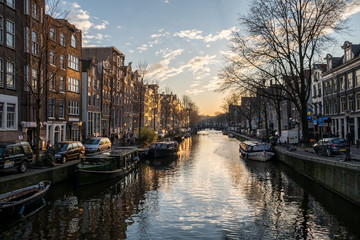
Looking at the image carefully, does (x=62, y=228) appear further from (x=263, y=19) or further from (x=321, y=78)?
(x=321, y=78)

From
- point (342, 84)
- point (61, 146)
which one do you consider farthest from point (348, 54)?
point (61, 146)

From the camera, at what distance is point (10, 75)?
29.5m

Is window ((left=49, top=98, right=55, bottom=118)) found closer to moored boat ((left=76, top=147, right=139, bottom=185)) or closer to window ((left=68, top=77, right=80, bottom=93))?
window ((left=68, top=77, right=80, bottom=93))

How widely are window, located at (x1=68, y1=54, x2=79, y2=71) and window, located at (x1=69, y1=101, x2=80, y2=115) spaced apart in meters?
5.20

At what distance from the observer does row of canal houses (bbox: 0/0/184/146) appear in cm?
2836

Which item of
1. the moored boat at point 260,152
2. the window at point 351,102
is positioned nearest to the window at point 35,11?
the moored boat at point 260,152

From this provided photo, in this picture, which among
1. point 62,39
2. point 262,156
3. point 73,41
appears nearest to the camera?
point 262,156

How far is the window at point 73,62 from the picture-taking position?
144ft

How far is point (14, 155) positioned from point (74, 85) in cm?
2834

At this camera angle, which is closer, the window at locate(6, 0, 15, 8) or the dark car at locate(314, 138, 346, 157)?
the dark car at locate(314, 138, 346, 157)

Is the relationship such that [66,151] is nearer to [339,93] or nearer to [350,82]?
[350,82]

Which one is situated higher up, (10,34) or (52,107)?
(10,34)

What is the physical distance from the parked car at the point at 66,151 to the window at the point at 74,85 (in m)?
18.5

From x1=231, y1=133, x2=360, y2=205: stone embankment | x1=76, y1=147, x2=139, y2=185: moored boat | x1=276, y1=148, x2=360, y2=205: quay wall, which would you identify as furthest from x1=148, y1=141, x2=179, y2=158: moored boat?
x1=276, y1=148, x2=360, y2=205: quay wall
